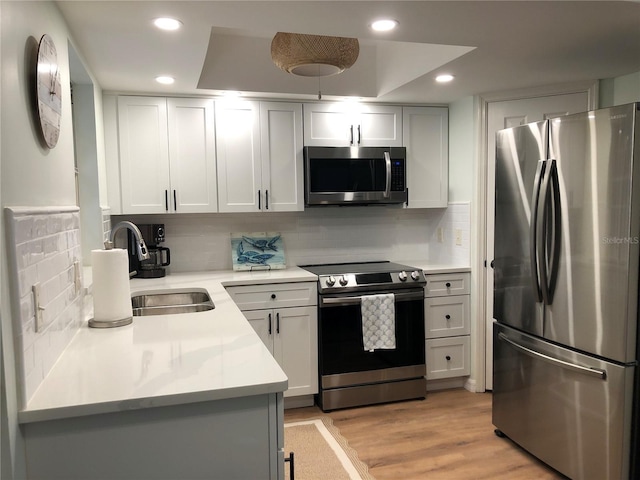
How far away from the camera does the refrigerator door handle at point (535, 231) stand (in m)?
2.37

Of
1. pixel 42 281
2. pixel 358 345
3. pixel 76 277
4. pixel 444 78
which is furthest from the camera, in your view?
pixel 358 345

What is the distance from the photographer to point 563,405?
7.59 ft

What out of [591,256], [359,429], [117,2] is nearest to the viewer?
[117,2]

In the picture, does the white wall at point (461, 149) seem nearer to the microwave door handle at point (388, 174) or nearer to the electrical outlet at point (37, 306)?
the microwave door handle at point (388, 174)

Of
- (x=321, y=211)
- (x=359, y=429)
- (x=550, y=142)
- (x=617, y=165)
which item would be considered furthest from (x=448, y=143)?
(x=359, y=429)

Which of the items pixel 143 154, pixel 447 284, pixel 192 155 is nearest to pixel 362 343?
pixel 447 284

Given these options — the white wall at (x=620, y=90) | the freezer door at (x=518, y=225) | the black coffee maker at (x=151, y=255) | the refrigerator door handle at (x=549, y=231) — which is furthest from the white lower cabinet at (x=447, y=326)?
the black coffee maker at (x=151, y=255)

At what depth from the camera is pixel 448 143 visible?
12.5ft

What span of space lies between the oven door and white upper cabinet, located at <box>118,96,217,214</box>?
3.72 ft

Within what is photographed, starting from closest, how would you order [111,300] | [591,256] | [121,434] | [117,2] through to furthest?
[121,434] < [117,2] < [111,300] < [591,256]

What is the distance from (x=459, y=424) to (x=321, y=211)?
1847mm

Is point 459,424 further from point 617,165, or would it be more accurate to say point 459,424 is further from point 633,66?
point 633,66

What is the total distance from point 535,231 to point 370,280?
1.21 m

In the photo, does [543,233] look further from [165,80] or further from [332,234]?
[165,80]
